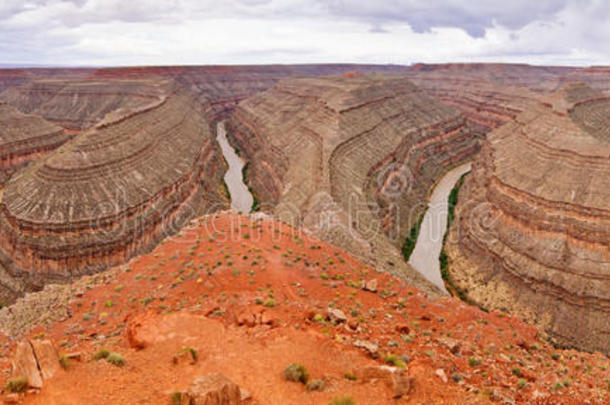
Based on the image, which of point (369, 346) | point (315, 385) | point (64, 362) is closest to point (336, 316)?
point (369, 346)

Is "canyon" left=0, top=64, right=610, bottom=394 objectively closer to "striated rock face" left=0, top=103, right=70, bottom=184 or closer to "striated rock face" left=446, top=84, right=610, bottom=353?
"striated rock face" left=446, top=84, right=610, bottom=353

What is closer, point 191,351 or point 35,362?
point 35,362

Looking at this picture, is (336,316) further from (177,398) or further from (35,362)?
(35,362)

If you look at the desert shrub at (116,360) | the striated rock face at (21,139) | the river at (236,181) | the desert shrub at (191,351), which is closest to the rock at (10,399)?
the desert shrub at (116,360)

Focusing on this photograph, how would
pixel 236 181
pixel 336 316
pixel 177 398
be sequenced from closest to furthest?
pixel 177 398 < pixel 336 316 < pixel 236 181

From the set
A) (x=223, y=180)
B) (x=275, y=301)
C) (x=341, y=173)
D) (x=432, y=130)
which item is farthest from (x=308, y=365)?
(x=432, y=130)

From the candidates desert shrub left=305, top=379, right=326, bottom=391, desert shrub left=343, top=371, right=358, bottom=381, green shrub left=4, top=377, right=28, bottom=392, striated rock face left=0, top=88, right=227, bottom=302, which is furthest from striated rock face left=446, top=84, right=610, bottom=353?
green shrub left=4, top=377, right=28, bottom=392
